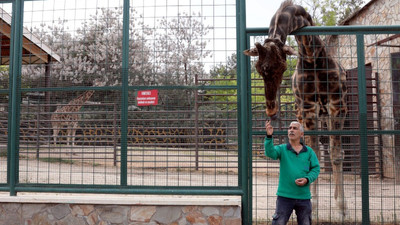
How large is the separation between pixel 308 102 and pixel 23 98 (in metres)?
5.00

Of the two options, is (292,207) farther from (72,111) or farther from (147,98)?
(72,111)

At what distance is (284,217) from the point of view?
379 cm

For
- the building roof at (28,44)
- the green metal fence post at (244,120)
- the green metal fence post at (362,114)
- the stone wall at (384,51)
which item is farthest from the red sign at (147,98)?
the stone wall at (384,51)

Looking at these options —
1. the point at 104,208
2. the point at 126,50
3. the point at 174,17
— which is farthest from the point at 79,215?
the point at 174,17

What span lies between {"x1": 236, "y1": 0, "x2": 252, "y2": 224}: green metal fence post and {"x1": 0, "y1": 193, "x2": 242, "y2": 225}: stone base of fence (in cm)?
18

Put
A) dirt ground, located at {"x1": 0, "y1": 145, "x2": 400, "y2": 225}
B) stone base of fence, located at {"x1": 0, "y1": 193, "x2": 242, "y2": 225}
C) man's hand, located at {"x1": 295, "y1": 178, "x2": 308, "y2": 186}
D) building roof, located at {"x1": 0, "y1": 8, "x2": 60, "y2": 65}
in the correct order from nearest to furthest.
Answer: man's hand, located at {"x1": 295, "y1": 178, "x2": 308, "y2": 186} < stone base of fence, located at {"x1": 0, "y1": 193, "x2": 242, "y2": 225} < dirt ground, located at {"x1": 0, "y1": 145, "x2": 400, "y2": 225} < building roof, located at {"x1": 0, "y1": 8, "x2": 60, "y2": 65}

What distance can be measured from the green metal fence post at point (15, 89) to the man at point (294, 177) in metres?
3.80

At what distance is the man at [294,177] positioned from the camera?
12.3 ft

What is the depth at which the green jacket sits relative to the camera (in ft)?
12.3

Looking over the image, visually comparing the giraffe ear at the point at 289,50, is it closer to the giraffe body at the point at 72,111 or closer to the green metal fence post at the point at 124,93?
the green metal fence post at the point at 124,93

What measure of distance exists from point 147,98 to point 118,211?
1.63 meters

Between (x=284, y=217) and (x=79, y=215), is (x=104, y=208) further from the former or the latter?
(x=284, y=217)

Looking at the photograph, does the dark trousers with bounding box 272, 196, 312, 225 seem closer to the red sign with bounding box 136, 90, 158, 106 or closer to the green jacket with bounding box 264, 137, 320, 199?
the green jacket with bounding box 264, 137, 320, 199

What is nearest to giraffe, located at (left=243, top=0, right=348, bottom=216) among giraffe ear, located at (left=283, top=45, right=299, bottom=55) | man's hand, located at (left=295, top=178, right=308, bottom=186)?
giraffe ear, located at (left=283, top=45, right=299, bottom=55)
